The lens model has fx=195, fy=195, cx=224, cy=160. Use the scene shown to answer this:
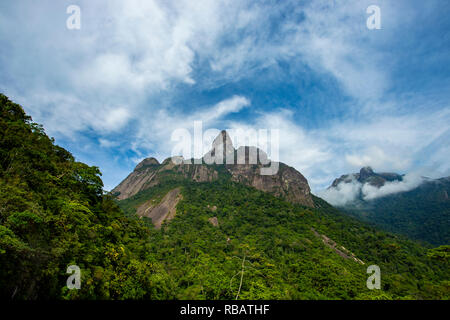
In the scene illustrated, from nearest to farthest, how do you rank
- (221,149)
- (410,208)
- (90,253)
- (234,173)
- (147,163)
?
(90,253), (234,173), (221,149), (147,163), (410,208)

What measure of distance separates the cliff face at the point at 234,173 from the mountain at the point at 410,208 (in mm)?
58450

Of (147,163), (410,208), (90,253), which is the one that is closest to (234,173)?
(147,163)

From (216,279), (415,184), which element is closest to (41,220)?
(216,279)

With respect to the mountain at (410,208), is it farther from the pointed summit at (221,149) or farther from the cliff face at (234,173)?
the pointed summit at (221,149)

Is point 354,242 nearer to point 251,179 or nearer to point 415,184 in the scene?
point 251,179

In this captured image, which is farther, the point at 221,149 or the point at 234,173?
the point at 221,149

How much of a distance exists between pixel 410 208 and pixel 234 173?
4923 inches

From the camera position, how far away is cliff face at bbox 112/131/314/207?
94562mm

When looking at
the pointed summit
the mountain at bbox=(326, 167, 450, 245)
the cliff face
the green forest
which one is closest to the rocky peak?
the cliff face

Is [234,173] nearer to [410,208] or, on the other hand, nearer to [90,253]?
[90,253]

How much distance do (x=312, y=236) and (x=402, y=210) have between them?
431 ft

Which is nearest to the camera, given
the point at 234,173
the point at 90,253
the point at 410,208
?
the point at 90,253

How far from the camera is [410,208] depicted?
13088 cm

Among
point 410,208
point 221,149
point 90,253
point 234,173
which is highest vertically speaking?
point 221,149
